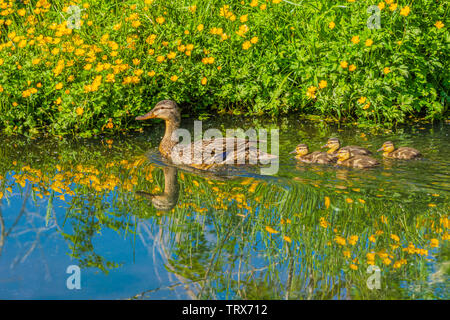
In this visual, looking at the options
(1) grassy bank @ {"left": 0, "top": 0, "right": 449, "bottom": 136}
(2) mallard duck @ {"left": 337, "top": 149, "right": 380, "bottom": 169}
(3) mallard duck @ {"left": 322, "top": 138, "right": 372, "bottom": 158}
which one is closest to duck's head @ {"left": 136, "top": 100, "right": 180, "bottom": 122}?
(1) grassy bank @ {"left": 0, "top": 0, "right": 449, "bottom": 136}

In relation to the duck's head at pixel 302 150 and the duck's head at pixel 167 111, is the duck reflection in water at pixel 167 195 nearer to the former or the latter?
the duck's head at pixel 167 111

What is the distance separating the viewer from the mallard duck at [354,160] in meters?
7.17

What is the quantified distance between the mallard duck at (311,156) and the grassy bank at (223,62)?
1.66 metres

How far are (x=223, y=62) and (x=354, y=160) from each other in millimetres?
3519

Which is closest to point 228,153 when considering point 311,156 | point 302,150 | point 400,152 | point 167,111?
point 302,150

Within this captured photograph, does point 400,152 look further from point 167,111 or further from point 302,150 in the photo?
point 167,111

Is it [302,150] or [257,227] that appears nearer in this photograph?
[257,227]

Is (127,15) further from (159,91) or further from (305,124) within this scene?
(305,124)

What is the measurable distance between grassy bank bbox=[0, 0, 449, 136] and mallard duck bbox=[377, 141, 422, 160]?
143 cm

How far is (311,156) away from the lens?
7.57m

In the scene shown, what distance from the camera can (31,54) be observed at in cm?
931

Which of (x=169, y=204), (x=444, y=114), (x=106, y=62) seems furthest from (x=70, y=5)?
(x=444, y=114)

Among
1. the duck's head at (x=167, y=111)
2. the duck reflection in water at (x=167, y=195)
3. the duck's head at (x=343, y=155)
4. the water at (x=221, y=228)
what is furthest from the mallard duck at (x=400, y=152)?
the duck's head at (x=167, y=111)

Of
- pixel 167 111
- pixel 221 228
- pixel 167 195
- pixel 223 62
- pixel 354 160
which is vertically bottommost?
pixel 221 228
